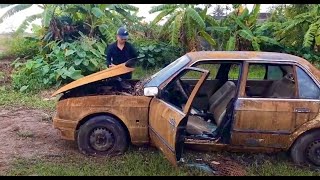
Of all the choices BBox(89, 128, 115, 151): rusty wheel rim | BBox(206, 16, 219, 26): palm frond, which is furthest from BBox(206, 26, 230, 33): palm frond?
BBox(89, 128, 115, 151): rusty wheel rim

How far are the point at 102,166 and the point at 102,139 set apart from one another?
0.50 metres

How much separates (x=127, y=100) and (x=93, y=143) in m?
0.76

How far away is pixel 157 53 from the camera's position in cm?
1302

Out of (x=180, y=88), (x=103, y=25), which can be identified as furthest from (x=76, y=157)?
(x=103, y=25)

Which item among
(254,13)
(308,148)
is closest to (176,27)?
(254,13)

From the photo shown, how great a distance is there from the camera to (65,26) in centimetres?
1218

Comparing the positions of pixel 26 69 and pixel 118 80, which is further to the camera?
pixel 26 69

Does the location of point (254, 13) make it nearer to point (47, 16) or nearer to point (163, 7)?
point (163, 7)

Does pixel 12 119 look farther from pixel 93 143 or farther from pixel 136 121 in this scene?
pixel 136 121

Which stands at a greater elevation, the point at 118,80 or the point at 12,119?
the point at 118,80

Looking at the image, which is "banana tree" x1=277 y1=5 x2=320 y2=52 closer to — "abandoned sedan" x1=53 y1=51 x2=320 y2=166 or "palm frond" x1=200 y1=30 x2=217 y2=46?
"palm frond" x1=200 y1=30 x2=217 y2=46

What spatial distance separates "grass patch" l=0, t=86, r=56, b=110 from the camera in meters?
8.89

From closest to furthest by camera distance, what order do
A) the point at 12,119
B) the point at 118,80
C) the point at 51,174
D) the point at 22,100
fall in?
the point at 51,174, the point at 118,80, the point at 12,119, the point at 22,100

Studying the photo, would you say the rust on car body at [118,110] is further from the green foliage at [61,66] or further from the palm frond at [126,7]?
the palm frond at [126,7]
